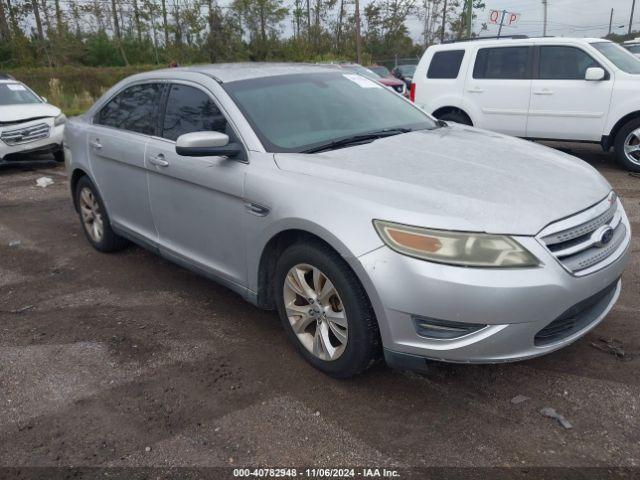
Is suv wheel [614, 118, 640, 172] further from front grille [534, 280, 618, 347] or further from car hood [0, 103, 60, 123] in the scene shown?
car hood [0, 103, 60, 123]

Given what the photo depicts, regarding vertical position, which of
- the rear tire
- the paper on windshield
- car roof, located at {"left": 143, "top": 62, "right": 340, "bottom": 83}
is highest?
car roof, located at {"left": 143, "top": 62, "right": 340, "bottom": 83}

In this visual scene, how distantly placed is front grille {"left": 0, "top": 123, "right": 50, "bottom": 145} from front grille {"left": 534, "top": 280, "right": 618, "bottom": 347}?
9.47 meters

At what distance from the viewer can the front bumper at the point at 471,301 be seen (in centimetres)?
243

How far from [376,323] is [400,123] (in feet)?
5.64

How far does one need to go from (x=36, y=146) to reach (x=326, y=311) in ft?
28.3

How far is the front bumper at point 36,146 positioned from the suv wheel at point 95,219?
5098 mm

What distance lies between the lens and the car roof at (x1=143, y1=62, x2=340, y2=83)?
3.80m

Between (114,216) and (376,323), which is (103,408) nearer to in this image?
(376,323)

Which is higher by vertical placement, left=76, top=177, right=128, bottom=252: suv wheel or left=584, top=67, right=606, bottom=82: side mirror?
left=584, top=67, right=606, bottom=82: side mirror

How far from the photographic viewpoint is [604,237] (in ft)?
9.05

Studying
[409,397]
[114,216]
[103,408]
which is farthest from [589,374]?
[114,216]

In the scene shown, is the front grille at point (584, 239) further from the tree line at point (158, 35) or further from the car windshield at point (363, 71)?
the tree line at point (158, 35)

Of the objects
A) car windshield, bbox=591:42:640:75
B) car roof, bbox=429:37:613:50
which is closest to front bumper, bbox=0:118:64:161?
car roof, bbox=429:37:613:50

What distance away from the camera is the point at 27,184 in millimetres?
8750
